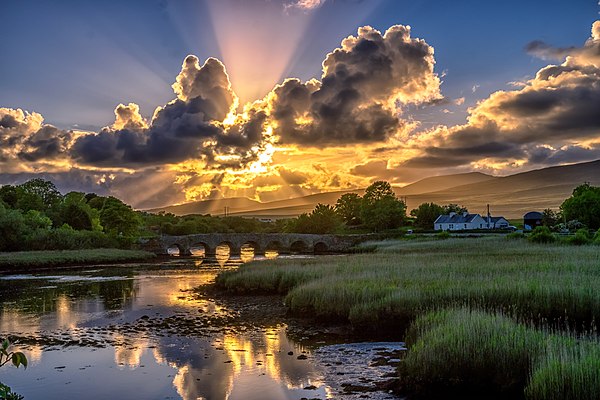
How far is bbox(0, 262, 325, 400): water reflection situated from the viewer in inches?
623

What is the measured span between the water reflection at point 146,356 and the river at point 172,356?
4cm

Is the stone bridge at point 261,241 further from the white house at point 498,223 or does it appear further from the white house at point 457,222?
the white house at point 498,223

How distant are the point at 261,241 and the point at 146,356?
336 ft

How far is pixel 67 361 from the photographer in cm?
1952

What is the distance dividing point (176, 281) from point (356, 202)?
406 ft

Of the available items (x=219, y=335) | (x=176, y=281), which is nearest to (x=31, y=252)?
(x=176, y=281)

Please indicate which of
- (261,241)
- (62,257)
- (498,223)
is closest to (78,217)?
(62,257)

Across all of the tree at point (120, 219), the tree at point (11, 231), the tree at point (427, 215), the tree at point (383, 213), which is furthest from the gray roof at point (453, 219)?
the tree at point (11, 231)

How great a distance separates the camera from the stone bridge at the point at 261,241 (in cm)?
11312

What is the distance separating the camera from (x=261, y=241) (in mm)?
122438

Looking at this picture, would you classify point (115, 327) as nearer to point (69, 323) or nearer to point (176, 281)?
point (69, 323)

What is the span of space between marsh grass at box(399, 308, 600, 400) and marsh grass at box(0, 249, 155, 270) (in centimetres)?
6606

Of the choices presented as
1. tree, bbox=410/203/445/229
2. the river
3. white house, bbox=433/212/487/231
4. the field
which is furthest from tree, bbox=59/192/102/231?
tree, bbox=410/203/445/229

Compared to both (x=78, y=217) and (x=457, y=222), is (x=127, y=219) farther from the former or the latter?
(x=457, y=222)
